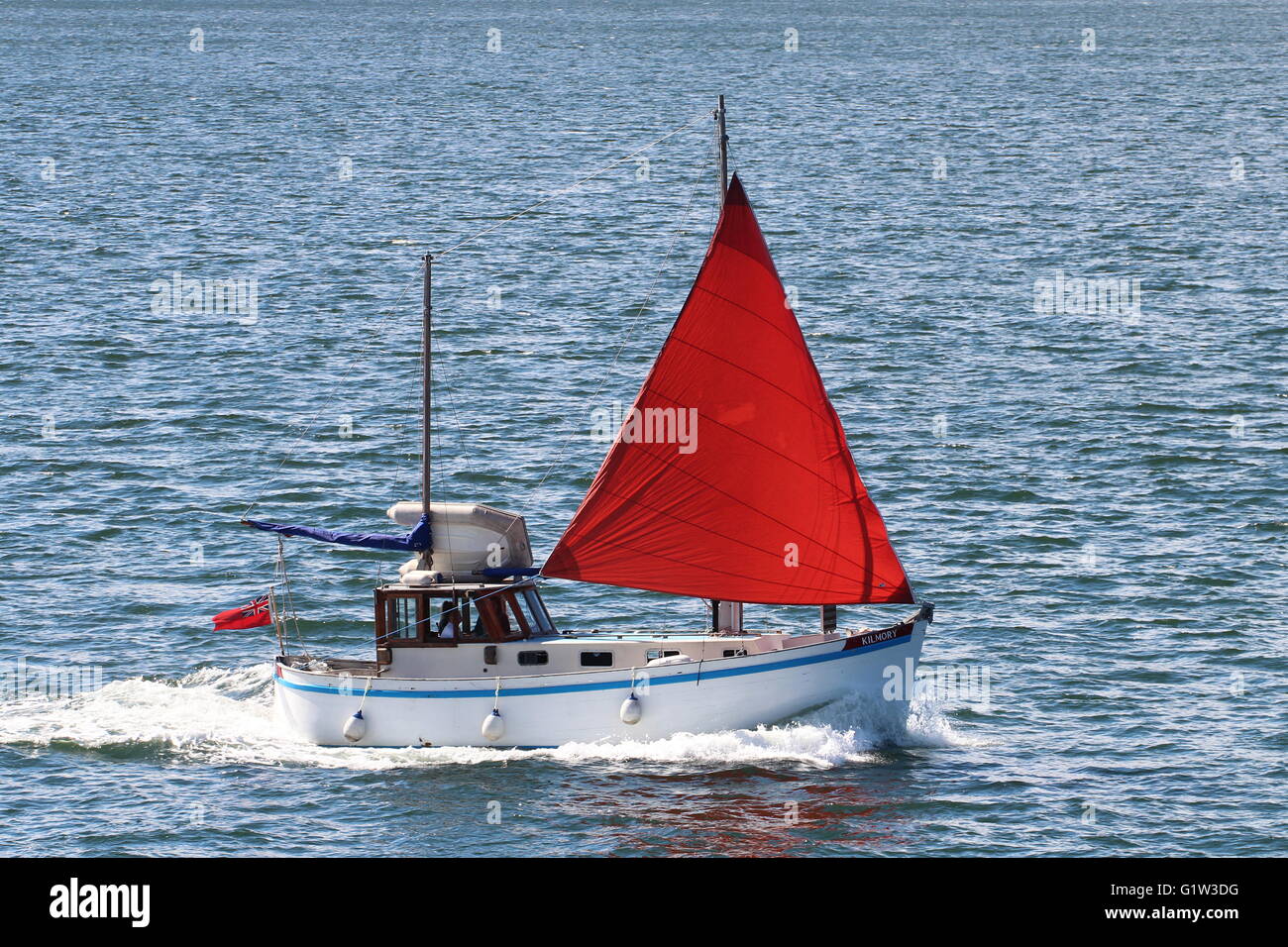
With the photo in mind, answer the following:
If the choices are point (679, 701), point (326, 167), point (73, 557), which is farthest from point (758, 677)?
point (326, 167)

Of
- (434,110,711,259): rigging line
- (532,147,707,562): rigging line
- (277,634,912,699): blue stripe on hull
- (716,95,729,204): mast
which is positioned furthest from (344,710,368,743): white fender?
(434,110,711,259): rigging line

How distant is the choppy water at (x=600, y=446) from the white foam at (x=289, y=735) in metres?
0.11

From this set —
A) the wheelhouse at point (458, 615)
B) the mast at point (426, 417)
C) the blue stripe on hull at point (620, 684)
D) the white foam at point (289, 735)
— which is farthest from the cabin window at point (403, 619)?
the white foam at point (289, 735)

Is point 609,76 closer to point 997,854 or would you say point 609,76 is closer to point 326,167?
point 326,167

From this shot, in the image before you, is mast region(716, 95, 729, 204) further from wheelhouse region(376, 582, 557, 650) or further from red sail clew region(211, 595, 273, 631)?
red sail clew region(211, 595, 273, 631)

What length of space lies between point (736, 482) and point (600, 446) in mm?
22946

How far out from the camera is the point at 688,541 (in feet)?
141

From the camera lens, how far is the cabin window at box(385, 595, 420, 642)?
43094 millimetres

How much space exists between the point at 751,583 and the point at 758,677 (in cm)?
245

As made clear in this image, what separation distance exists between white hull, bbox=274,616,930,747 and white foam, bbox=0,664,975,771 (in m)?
0.29

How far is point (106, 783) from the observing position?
40812mm

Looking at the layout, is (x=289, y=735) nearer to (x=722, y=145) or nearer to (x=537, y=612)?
(x=537, y=612)

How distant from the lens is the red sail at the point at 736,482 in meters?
42.9

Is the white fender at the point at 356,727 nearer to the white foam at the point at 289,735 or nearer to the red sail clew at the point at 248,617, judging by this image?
the white foam at the point at 289,735
